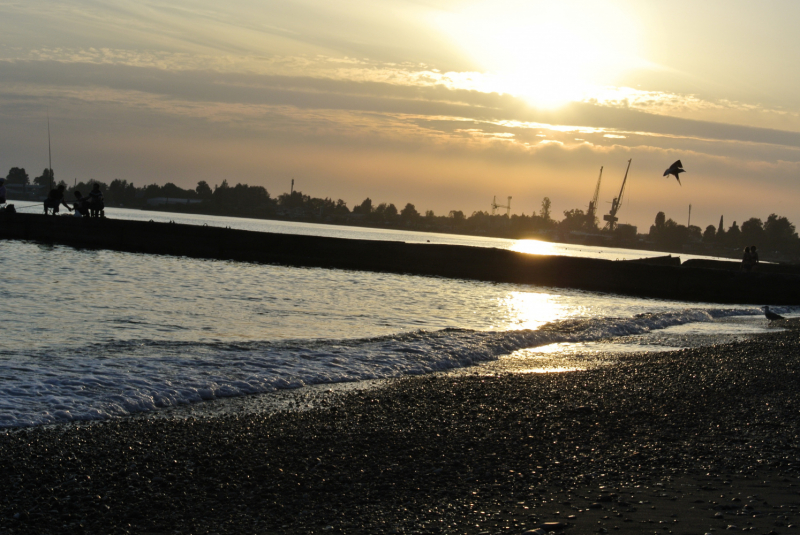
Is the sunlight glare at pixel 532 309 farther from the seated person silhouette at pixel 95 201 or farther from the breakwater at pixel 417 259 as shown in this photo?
the seated person silhouette at pixel 95 201

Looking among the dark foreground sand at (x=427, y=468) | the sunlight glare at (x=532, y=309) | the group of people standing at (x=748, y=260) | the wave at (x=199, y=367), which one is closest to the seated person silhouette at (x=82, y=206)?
the sunlight glare at (x=532, y=309)

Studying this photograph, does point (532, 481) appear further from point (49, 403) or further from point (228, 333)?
point (228, 333)

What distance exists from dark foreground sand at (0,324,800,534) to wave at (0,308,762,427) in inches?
29.5

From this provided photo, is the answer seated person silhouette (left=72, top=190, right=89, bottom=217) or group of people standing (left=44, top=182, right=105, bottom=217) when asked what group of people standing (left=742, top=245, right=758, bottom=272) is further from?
seated person silhouette (left=72, top=190, right=89, bottom=217)

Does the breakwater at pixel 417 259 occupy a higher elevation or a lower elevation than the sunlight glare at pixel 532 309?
A: higher

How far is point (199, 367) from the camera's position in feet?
25.6

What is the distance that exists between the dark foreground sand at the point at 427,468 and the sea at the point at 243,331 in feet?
3.42

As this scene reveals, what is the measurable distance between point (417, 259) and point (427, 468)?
26.3 meters

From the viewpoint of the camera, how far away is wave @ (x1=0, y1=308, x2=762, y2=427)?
598 centimetres

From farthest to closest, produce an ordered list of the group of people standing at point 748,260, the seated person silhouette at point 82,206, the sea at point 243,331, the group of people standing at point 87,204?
the seated person silhouette at point 82,206 < the group of people standing at point 748,260 < the group of people standing at point 87,204 < the sea at point 243,331

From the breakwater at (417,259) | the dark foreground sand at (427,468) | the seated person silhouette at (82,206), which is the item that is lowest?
the dark foreground sand at (427,468)

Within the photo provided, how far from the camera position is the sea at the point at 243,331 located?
265 inches

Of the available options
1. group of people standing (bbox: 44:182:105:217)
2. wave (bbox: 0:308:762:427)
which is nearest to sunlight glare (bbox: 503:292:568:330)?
wave (bbox: 0:308:762:427)

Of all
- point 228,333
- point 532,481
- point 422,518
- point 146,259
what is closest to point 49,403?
point 422,518
